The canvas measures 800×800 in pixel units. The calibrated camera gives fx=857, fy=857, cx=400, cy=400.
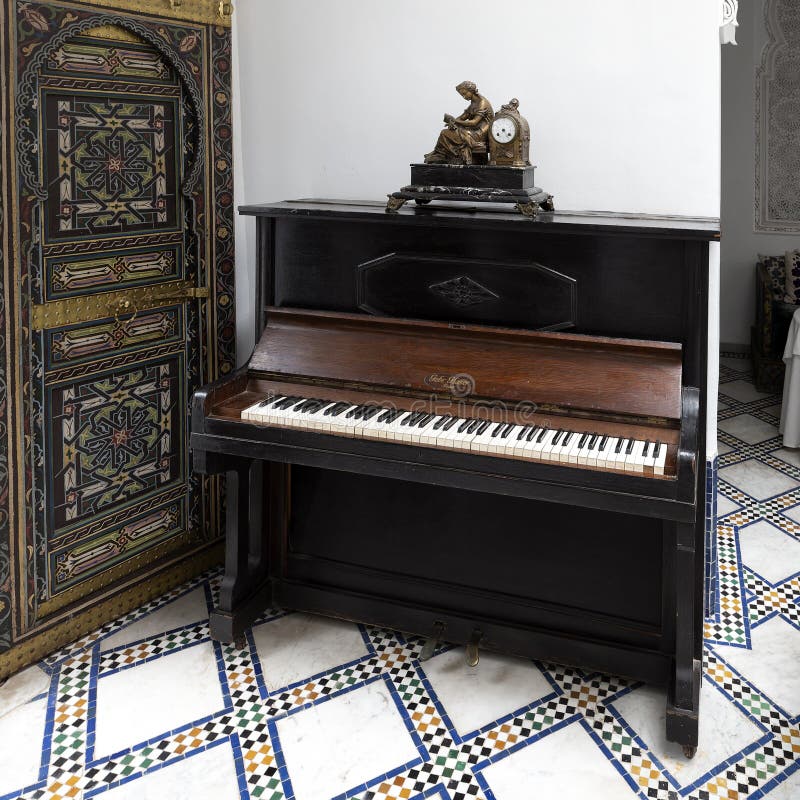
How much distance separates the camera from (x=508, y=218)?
2543 mm

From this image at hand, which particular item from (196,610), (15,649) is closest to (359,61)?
(196,610)

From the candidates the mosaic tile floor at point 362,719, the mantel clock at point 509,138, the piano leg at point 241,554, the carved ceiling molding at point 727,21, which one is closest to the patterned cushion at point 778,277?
the mosaic tile floor at point 362,719

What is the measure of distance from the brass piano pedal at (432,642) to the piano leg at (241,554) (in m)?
0.62

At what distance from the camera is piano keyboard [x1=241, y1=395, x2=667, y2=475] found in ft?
7.36

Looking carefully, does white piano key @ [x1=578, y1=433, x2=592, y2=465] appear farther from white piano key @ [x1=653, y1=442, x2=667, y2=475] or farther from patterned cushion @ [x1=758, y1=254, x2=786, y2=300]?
patterned cushion @ [x1=758, y1=254, x2=786, y2=300]

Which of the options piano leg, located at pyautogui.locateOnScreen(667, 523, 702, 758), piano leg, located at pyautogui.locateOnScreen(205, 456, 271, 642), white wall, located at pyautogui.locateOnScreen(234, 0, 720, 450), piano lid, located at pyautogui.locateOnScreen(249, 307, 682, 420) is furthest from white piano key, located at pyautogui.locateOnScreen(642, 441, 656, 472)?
piano leg, located at pyautogui.locateOnScreen(205, 456, 271, 642)

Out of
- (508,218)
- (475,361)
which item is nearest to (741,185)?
(508,218)

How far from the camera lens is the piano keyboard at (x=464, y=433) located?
2.24 meters

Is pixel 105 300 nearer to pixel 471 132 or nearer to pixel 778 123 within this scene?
pixel 471 132

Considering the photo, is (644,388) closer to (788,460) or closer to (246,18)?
(246,18)

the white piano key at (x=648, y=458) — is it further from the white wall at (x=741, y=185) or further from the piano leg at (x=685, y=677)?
the white wall at (x=741, y=185)

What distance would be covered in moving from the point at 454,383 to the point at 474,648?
889mm

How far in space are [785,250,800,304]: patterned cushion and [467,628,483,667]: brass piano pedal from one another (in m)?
4.62

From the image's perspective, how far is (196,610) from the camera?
10.3 feet
